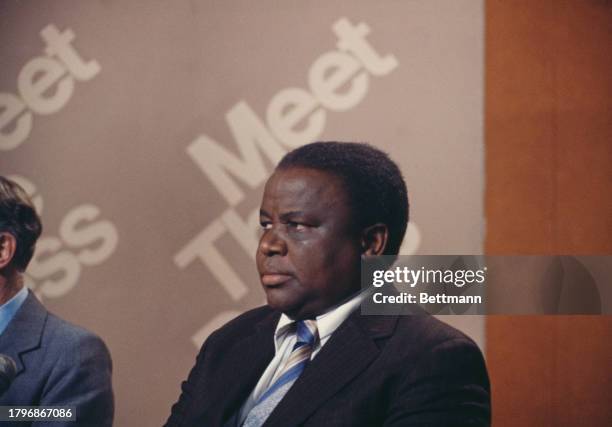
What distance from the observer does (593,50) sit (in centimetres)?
185

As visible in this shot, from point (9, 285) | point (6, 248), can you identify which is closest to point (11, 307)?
point (9, 285)

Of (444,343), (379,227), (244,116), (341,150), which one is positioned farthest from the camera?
(244,116)

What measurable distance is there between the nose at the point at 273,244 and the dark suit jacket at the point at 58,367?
2.19ft

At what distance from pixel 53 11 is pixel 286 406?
1.35m

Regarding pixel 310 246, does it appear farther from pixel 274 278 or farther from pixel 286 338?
pixel 286 338

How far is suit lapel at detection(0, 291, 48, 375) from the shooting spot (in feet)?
6.68

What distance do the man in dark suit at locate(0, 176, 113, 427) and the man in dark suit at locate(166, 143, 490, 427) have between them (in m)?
0.36

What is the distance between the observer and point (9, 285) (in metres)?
2.10

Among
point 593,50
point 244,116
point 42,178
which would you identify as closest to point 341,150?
point 244,116

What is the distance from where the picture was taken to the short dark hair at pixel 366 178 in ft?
5.35

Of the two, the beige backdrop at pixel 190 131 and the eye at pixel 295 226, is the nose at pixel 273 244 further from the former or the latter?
the beige backdrop at pixel 190 131

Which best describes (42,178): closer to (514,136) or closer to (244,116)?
(244,116)

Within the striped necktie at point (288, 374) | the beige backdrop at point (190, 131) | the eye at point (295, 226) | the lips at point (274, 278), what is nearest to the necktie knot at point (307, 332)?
the striped necktie at point (288, 374)

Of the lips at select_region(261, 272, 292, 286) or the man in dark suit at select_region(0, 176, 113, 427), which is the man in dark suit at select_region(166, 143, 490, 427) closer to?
the lips at select_region(261, 272, 292, 286)
